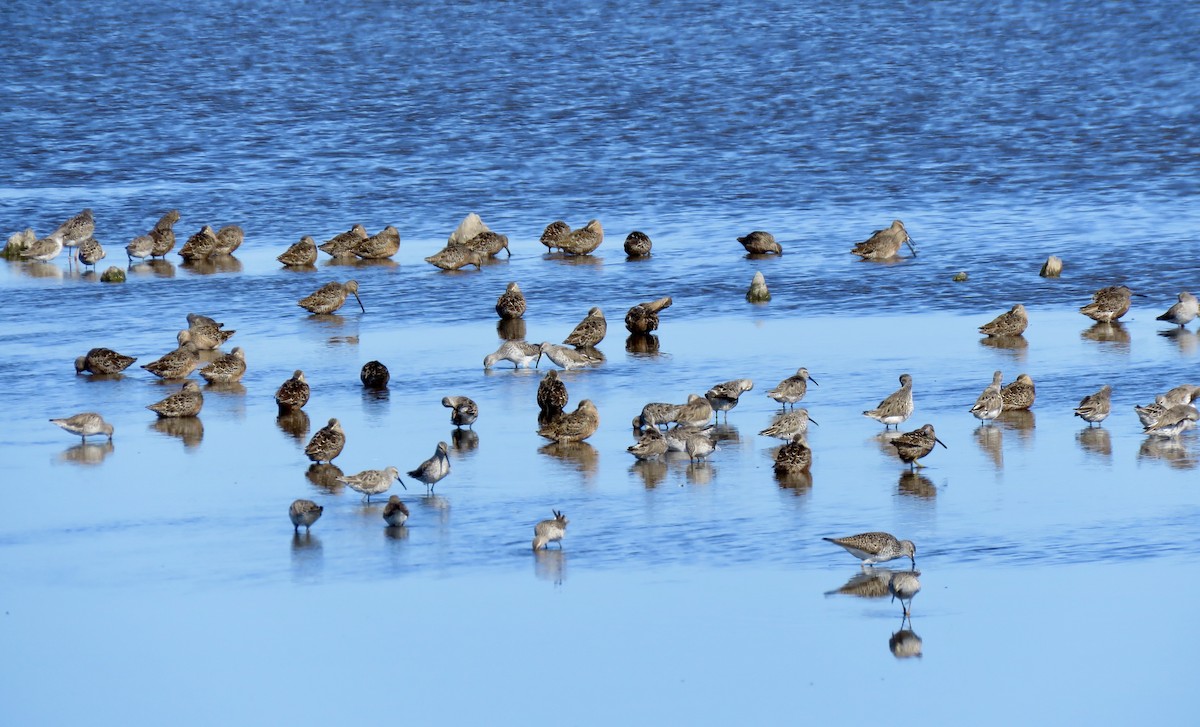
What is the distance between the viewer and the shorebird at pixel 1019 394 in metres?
16.9

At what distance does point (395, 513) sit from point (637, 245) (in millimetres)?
12349

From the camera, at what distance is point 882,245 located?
2481 centimetres

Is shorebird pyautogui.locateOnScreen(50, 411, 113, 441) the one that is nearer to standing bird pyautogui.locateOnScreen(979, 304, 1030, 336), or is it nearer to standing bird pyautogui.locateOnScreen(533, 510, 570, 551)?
standing bird pyautogui.locateOnScreen(533, 510, 570, 551)

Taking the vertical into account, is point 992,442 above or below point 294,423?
below

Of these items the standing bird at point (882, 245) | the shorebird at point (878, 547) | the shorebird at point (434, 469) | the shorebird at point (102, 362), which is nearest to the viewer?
the shorebird at point (878, 547)

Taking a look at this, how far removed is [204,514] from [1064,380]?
828 centimetres

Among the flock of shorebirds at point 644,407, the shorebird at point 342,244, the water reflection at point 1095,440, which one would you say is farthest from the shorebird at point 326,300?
the water reflection at point 1095,440

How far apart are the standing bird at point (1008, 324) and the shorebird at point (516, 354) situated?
4.62 meters

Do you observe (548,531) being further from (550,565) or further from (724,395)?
(724,395)

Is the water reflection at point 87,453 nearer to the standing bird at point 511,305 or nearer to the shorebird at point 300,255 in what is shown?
the standing bird at point 511,305

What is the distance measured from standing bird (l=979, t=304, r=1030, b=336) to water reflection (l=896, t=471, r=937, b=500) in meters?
5.41

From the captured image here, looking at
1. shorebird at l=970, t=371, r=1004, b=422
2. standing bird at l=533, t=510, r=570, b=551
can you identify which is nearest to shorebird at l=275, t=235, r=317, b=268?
shorebird at l=970, t=371, r=1004, b=422

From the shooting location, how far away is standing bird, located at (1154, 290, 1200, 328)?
67.0 ft

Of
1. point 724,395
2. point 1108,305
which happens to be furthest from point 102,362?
point 1108,305
